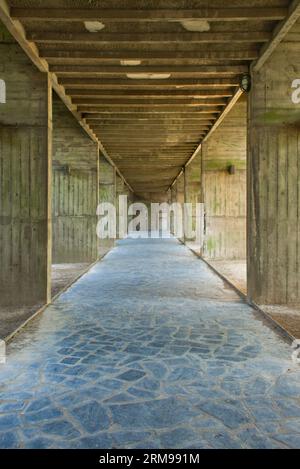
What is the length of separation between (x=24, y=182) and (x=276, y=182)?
4641 mm

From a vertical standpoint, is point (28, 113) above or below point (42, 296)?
above

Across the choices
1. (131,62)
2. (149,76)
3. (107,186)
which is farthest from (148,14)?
(107,186)

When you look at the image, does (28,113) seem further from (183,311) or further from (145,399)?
(145,399)

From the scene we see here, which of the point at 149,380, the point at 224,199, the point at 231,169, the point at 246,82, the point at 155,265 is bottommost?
the point at 149,380

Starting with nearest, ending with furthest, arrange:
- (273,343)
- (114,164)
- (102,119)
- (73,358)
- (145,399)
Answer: (145,399) < (73,358) < (273,343) < (102,119) < (114,164)

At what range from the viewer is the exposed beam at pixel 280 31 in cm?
498

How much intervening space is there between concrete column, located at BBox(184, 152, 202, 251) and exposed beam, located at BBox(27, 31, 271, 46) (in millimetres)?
11589

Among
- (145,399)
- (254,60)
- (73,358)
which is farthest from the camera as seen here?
(254,60)

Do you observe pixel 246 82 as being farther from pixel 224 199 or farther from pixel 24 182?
pixel 224 199

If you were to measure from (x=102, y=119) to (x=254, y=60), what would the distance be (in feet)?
16.0

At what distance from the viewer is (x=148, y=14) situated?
5195 mm

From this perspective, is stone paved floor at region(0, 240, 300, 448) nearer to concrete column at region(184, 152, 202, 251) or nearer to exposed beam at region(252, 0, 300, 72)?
exposed beam at region(252, 0, 300, 72)

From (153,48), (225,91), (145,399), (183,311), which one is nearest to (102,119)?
(225,91)
